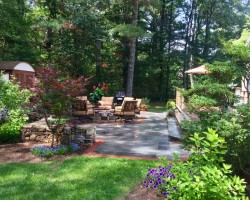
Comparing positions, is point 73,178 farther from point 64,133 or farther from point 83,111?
point 83,111

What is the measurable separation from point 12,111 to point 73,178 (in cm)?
347

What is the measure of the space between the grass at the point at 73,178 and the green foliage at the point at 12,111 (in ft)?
5.78

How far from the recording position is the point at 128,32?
46.6 ft

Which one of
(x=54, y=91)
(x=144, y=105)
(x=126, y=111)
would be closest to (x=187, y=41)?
(x=144, y=105)

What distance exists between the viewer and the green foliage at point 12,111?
244 inches

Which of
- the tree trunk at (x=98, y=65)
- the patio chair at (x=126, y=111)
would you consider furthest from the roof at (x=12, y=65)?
the tree trunk at (x=98, y=65)

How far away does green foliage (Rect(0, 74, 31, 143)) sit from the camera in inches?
244

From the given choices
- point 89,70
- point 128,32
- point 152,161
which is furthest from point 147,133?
point 89,70

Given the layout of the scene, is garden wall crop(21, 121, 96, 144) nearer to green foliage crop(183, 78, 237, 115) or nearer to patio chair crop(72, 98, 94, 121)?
green foliage crop(183, 78, 237, 115)

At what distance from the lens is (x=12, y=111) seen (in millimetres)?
6641

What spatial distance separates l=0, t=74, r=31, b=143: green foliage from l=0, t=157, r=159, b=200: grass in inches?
69.4

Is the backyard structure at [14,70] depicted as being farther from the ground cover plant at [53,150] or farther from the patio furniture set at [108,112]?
the ground cover plant at [53,150]

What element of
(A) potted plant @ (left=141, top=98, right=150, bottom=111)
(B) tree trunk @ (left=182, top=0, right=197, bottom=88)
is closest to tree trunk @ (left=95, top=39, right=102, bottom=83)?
(A) potted plant @ (left=141, top=98, right=150, bottom=111)

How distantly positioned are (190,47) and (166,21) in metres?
3.26
